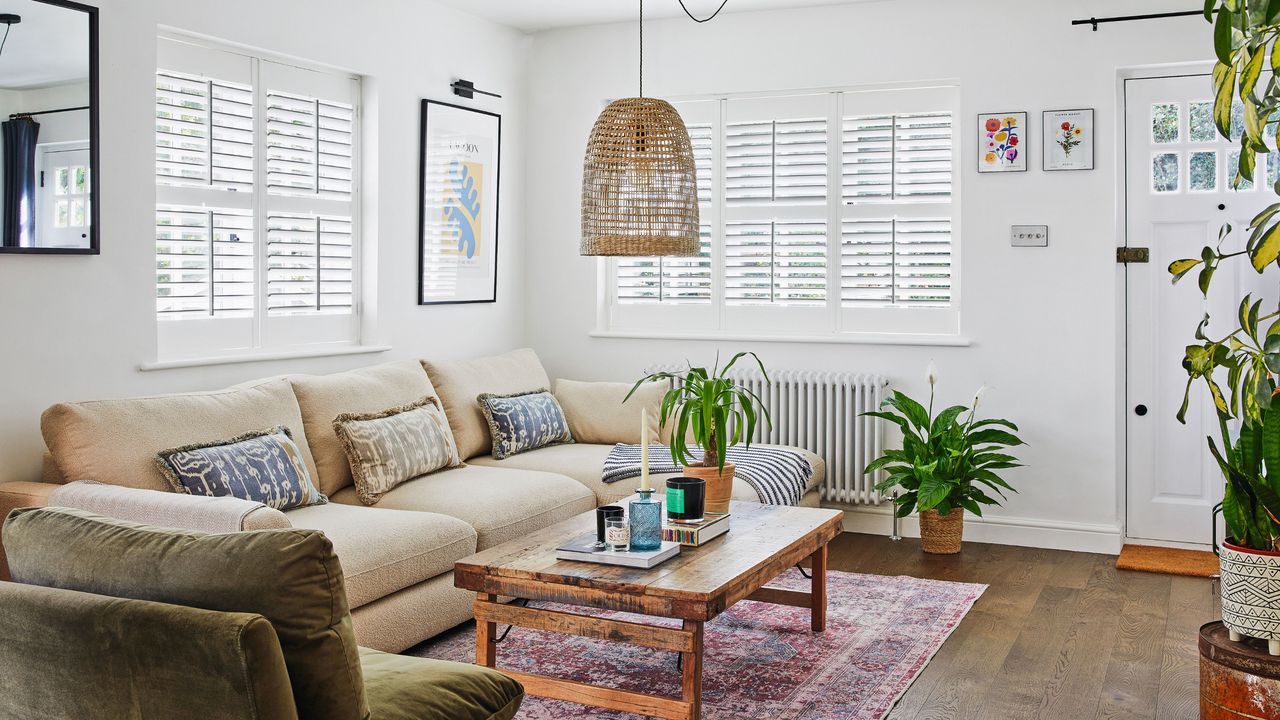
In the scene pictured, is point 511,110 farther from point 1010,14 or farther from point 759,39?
point 1010,14

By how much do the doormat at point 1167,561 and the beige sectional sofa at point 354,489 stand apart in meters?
1.81

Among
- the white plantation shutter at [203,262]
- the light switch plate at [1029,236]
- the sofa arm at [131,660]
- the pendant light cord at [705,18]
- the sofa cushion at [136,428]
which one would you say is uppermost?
the pendant light cord at [705,18]

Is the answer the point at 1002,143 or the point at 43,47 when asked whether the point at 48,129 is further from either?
the point at 1002,143

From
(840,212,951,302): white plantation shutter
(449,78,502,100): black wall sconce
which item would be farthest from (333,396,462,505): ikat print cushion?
(840,212,951,302): white plantation shutter

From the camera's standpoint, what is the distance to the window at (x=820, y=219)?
537 centimetres

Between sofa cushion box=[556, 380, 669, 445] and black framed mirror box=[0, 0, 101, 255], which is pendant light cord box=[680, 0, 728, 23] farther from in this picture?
black framed mirror box=[0, 0, 101, 255]

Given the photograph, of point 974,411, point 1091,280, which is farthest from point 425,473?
point 1091,280

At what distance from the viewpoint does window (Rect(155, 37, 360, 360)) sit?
13.4 ft

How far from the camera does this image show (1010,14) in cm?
513

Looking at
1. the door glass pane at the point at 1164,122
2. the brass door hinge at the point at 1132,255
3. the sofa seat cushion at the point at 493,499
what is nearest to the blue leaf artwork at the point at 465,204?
the sofa seat cushion at the point at 493,499

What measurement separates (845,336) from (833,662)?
7.42 ft

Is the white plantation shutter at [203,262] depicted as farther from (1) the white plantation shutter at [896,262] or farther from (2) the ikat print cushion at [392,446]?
(1) the white plantation shutter at [896,262]

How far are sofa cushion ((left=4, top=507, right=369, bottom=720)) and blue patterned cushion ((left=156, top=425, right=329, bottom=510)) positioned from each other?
156cm

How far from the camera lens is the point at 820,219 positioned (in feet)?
18.3
